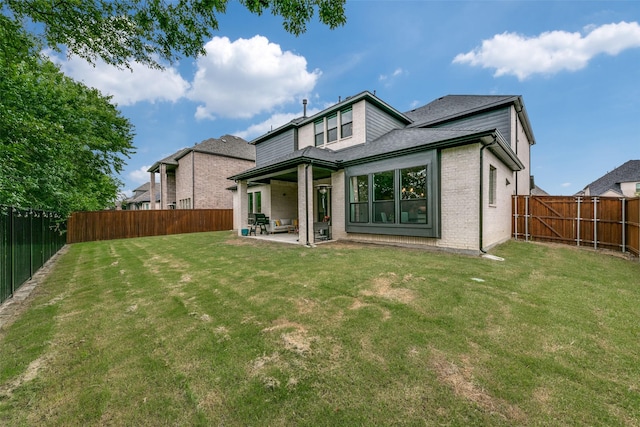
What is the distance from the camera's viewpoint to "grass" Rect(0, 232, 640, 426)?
1794 millimetres

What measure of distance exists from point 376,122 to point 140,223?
615 inches

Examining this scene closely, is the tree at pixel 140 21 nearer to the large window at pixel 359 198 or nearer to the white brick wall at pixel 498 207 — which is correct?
the large window at pixel 359 198

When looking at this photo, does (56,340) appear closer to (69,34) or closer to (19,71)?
(69,34)

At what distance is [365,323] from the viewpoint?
121 inches

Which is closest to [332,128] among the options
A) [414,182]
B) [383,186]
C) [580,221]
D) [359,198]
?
[359,198]

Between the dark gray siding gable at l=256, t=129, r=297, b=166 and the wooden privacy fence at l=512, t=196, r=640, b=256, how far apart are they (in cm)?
1191

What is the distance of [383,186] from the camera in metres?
9.00

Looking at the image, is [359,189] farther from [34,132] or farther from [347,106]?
[34,132]

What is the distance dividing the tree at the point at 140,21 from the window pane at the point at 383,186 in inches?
216

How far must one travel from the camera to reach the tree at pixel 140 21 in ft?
12.8

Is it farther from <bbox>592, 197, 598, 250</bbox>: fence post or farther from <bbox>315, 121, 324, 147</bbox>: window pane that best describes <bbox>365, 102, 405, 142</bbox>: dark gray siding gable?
<bbox>592, 197, 598, 250</bbox>: fence post

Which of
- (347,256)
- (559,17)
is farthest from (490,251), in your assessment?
(559,17)

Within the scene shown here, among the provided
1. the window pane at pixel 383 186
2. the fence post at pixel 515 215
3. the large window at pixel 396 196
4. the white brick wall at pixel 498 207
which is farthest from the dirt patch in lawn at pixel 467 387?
the fence post at pixel 515 215

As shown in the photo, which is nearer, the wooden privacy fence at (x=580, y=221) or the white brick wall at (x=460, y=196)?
the white brick wall at (x=460, y=196)
